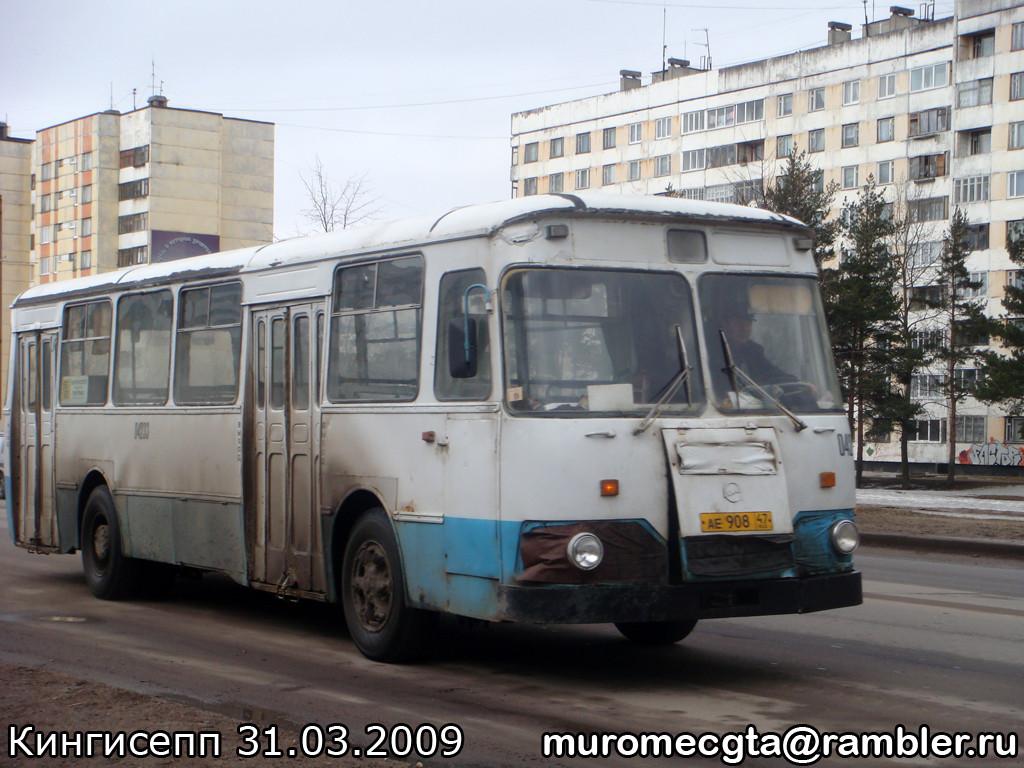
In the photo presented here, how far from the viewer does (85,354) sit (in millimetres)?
14984

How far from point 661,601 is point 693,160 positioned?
306ft

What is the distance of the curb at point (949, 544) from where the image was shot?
770 inches

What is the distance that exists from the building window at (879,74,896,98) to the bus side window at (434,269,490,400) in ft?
272

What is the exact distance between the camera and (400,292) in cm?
1036

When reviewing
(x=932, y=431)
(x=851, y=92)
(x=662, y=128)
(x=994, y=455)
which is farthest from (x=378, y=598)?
(x=662, y=128)

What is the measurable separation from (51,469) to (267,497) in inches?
181

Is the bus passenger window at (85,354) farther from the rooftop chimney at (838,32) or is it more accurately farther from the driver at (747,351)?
the rooftop chimney at (838,32)

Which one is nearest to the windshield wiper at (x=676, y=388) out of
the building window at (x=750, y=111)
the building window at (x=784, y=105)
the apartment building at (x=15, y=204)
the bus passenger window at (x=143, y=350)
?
the bus passenger window at (x=143, y=350)

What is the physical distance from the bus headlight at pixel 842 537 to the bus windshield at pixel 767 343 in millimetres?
745

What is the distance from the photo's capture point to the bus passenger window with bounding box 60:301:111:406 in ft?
48.1

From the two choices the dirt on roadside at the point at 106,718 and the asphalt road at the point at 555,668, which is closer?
the dirt on roadside at the point at 106,718

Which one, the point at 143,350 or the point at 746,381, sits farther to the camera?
the point at 143,350

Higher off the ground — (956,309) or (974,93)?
(974,93)

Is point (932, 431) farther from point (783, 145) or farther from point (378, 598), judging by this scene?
point (378, 598)
